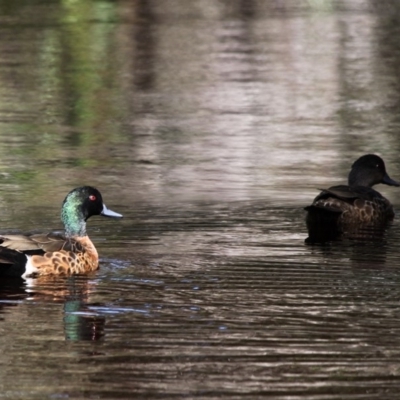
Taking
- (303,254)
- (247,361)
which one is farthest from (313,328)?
(303,254)

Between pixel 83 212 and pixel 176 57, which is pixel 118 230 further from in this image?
pixel 176 57

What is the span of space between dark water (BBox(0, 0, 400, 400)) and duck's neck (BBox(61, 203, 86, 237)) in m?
0.35

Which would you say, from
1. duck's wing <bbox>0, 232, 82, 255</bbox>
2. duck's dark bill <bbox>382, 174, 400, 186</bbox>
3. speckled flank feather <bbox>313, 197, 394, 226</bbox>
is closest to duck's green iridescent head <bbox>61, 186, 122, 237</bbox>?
duck's wing <bbox>0, 232, 82, 255</bbox>

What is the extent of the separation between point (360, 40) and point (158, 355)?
912 inches

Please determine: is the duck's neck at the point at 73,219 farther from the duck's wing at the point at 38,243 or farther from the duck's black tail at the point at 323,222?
the duck's black tail at the point at 323,222

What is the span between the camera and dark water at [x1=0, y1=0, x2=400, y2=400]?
328 inches

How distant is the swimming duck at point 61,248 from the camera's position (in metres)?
10.9

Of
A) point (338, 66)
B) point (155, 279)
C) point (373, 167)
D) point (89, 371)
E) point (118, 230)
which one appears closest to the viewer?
point (89, 371)

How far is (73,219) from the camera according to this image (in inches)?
461

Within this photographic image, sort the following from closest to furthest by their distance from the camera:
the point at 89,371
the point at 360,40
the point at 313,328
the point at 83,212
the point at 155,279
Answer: the point at 89,371
the point at 313,328
the point at 155,279
the point at 83,212
the point at 360,40

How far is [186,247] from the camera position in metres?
12.1

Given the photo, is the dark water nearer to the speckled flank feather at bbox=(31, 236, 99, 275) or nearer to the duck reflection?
the duck reflection

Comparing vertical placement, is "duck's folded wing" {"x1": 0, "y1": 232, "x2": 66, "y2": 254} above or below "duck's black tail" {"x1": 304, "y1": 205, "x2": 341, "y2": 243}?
above

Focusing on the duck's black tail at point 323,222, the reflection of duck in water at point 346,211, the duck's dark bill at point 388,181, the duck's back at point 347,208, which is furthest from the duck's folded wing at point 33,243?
the duck's dark bill at point 388,181
